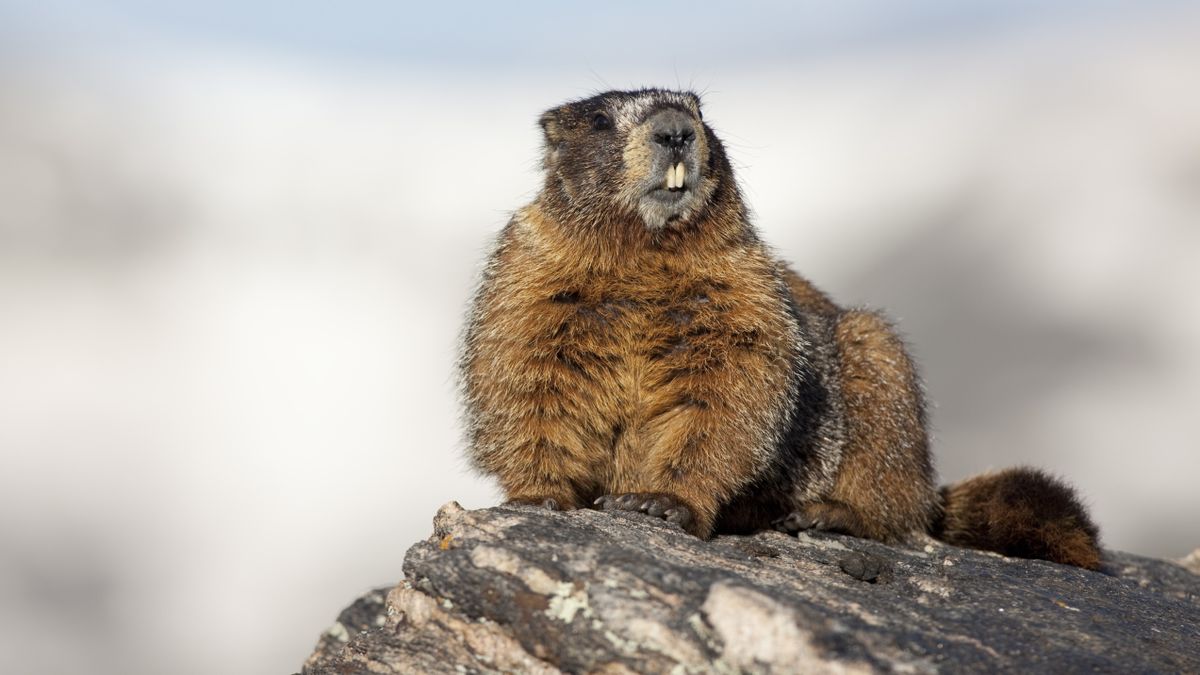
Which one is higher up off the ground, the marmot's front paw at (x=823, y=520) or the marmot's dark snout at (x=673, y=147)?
the marmot's dark snout at (x=673, y=147)

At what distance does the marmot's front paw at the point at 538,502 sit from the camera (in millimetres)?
6238

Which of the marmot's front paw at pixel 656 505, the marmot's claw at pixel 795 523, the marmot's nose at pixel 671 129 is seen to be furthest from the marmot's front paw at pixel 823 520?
the marmot's nose at pixel 671 129

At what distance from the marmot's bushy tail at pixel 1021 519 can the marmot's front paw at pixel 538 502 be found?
11.6 feet

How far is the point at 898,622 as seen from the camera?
15.3ft

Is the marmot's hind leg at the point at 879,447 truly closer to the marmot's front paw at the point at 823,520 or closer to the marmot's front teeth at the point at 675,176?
the marmot's front paw at the point at 823,520

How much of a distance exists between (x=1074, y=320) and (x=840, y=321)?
1592cm

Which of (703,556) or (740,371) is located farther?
(740,371)

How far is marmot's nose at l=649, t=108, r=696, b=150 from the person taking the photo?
22.4 ft

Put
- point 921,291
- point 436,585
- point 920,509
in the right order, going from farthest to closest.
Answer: point 921,291
point 920,509
point 436,585

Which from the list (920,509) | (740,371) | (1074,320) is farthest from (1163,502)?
(740,371)

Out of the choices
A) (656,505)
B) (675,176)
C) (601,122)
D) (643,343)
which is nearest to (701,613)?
(656,505)

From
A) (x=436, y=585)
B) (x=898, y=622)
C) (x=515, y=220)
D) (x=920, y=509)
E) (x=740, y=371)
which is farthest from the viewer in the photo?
(x=920, y=509)

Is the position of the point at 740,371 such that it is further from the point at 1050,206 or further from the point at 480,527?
the point at 1050,206

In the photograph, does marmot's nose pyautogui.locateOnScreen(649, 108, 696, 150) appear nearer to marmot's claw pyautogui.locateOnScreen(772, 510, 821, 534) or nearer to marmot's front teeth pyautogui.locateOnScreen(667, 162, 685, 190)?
marmot's front teeth pyautogui.locateOnScreen(667, 162, 685, 190)
